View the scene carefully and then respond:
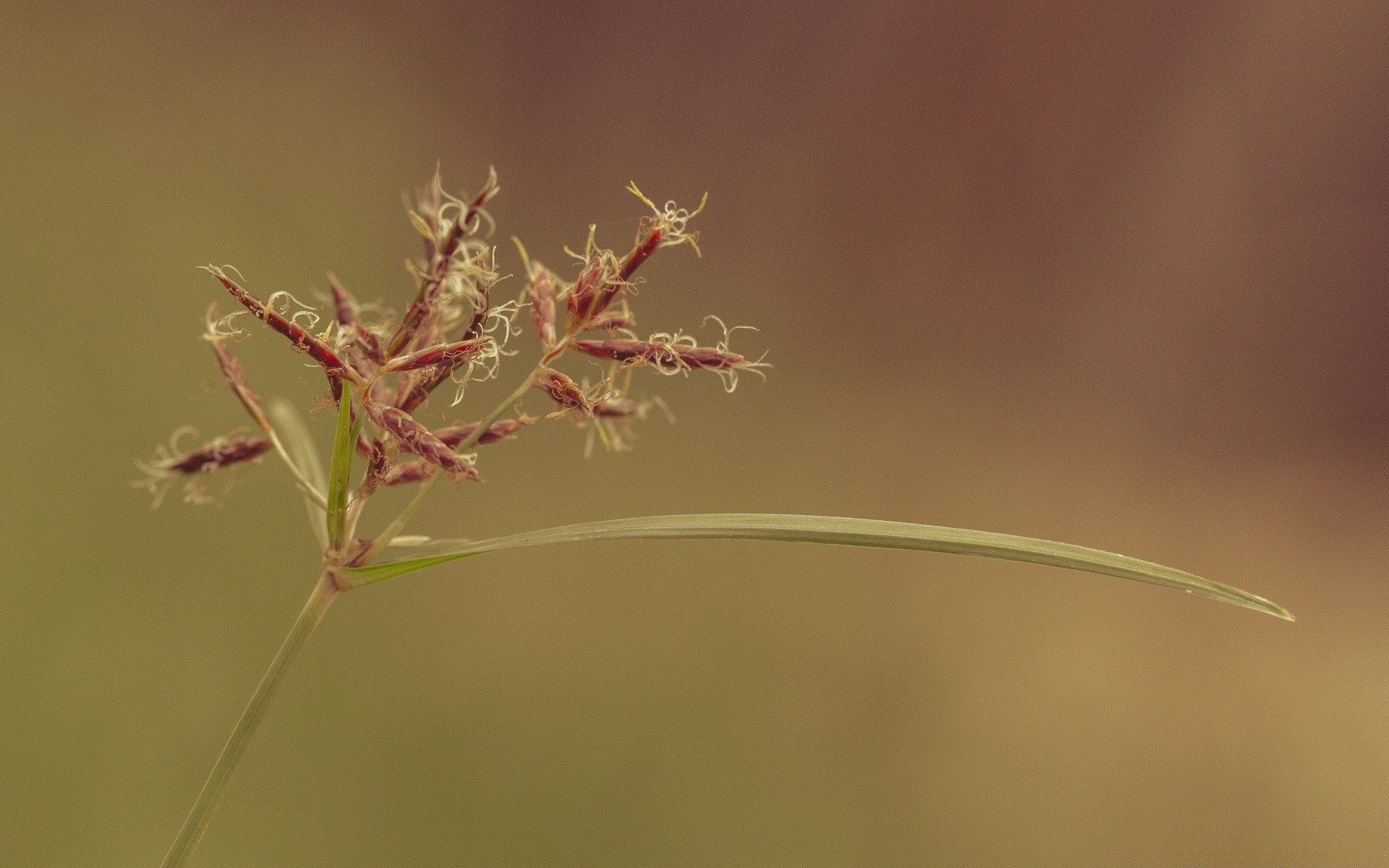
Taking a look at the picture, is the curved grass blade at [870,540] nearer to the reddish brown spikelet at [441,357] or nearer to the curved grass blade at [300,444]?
the reddish brown spikelet at [441,357]

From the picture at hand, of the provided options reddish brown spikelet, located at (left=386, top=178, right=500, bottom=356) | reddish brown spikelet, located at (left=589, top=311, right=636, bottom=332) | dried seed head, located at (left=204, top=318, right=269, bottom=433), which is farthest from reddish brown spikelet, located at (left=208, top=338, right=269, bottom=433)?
reddish brown spikelet, located at (left=589, top=311, right=636, bottom=332)

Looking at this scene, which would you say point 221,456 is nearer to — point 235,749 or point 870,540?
point 235,749

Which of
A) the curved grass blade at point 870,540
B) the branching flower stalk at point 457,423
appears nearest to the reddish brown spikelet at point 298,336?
the branching flower stalk at point 457,423

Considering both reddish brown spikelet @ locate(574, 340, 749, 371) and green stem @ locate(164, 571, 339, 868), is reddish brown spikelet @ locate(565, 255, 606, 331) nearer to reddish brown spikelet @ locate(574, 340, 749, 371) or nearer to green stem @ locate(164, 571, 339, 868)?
reddish brown spikelet @ locate(574, 340, 749, 371)

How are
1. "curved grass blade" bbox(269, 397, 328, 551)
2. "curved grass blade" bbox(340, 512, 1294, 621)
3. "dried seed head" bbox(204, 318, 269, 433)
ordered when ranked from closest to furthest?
"curved grass blade" bbox(340, 512, 1294, 621) < "dried seed head" bbox(204, 318, 269, 433) < "curved grass blade" bbox(269, 397, 328, 551)

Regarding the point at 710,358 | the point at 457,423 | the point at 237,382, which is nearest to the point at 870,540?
the point at 710,358

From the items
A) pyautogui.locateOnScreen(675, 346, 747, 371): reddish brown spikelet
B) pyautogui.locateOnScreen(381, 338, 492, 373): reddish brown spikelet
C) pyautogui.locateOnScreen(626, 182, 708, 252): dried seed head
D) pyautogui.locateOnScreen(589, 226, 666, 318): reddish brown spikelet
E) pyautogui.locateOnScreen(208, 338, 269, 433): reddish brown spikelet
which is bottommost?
pyautogui.locateOnScreen(208, 338, 269, 433): reddish brown spikelet

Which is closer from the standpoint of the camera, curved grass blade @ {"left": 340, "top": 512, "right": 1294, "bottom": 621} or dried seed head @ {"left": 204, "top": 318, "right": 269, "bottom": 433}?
curved grass blade @ {"left": 340, "top": 512, "right": 1294, "bottom": 621}
